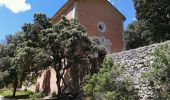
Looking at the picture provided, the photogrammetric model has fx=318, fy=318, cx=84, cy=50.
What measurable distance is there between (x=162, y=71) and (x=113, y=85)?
10.4ft

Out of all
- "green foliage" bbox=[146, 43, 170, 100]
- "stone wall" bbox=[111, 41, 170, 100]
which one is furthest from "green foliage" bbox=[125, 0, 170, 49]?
"green foliage" bbox=[146, 43, 170, 100]

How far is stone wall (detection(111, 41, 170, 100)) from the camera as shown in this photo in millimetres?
16062

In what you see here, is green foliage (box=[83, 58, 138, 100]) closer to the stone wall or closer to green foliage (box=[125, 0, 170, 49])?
the stone wall

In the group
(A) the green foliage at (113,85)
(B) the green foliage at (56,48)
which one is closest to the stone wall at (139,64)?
(A) the green foliage at (113,85)

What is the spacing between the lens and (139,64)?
17.1 m

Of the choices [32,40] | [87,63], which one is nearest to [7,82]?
[32,40]

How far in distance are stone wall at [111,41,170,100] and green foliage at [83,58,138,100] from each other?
20.8 inches

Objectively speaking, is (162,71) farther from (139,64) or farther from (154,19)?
(154,19)

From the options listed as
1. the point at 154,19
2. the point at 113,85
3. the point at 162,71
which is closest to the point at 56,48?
the point at 113,85

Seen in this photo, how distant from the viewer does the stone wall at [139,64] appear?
16062mm

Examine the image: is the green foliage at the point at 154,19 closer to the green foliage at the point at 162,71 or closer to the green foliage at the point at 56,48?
the green foliage at the point at 56,48

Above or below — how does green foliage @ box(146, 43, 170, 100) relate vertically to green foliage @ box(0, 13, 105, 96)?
below

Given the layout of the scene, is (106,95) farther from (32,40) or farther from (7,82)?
(7,82)

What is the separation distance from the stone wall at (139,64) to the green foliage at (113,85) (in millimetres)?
529
